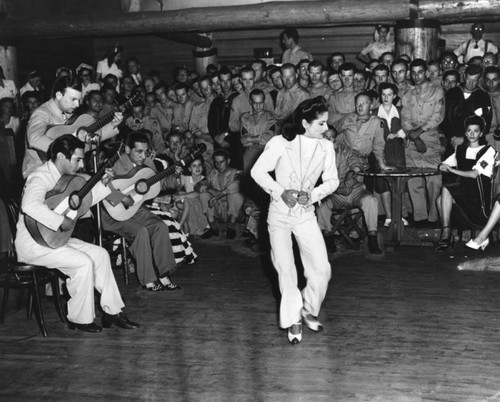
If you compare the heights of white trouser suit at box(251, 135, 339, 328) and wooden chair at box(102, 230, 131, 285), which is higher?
white trouser suit at box(251, 135, 339, 328)

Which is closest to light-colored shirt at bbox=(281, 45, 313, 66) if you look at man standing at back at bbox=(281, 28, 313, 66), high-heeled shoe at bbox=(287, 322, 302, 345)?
man standing at back at bbox=(281, 28, 313, 66)

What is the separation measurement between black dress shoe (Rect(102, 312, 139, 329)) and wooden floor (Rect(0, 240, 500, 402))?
57 mm

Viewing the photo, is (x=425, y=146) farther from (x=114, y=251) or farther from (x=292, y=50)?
(x=114, y=251)

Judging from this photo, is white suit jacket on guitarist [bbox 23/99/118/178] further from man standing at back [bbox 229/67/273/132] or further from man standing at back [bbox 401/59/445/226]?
man standing at back [bbox 401/59/445/226]

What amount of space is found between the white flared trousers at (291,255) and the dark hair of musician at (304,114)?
0.58 m

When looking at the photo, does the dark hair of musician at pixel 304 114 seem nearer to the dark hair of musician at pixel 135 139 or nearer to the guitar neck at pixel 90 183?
the guitar neck at pixel 90 183

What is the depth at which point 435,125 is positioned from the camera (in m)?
8.34

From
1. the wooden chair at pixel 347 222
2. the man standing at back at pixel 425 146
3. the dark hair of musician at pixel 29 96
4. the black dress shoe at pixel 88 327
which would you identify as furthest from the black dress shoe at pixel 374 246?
the dark hair of musician at pixel 29 96

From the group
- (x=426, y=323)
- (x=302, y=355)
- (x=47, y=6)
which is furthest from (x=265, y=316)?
(x=47, y=6)

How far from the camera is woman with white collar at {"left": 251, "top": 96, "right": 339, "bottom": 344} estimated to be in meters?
5.02

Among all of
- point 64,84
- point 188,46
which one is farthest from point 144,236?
point 188,46

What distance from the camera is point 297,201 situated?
16.3 ft

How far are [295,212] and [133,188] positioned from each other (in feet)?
6.58

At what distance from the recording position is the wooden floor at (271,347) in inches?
170
